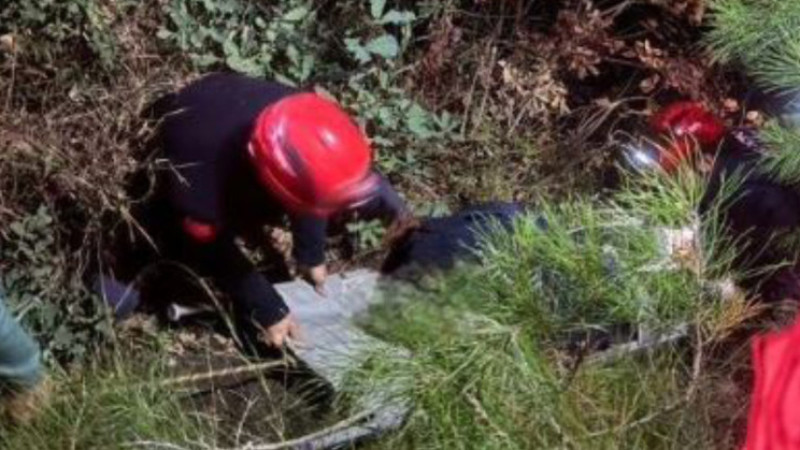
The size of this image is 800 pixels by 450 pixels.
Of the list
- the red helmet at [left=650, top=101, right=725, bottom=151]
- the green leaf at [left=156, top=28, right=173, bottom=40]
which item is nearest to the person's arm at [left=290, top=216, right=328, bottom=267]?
the green leaf at [left=156, top=28, right=173, bottom=40]

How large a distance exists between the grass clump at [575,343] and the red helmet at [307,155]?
0.76m

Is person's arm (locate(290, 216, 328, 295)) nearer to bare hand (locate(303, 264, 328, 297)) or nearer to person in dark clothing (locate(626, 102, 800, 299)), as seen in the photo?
bare hand (locate(303, 264, 328, 297))

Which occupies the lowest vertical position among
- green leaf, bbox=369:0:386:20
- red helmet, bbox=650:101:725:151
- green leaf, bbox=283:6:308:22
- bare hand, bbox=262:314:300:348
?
bare hand, bbox=262:314:300:348

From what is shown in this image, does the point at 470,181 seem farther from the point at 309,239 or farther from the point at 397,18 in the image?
the point at 309,239

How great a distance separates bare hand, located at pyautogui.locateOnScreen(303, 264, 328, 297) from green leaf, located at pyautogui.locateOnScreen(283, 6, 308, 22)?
2.19 ft

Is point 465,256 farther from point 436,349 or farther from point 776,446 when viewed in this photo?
point 776,446

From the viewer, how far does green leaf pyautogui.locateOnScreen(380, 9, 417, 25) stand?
4160 mm

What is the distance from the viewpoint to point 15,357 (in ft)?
9.63

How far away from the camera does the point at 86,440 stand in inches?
111

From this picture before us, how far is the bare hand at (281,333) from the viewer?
140 inches

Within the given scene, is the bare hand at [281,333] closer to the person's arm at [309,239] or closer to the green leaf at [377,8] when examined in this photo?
the person's arm at [309,239]

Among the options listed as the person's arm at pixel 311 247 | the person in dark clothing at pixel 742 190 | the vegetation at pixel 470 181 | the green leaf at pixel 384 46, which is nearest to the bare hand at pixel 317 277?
the person's arm at pixel 311 247

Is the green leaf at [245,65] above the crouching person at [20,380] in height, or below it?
above

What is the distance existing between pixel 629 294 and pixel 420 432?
0.37m
